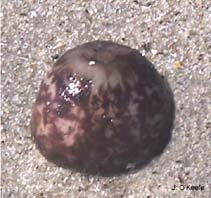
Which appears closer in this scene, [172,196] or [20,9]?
[172,196]

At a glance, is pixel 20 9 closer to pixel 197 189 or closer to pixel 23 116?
pixel 23 116

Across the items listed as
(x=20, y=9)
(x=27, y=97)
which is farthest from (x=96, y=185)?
(x=20, y=9)

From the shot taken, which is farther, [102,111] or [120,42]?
[120,42]

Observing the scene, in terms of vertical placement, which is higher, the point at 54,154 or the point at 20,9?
the point at 20,9
